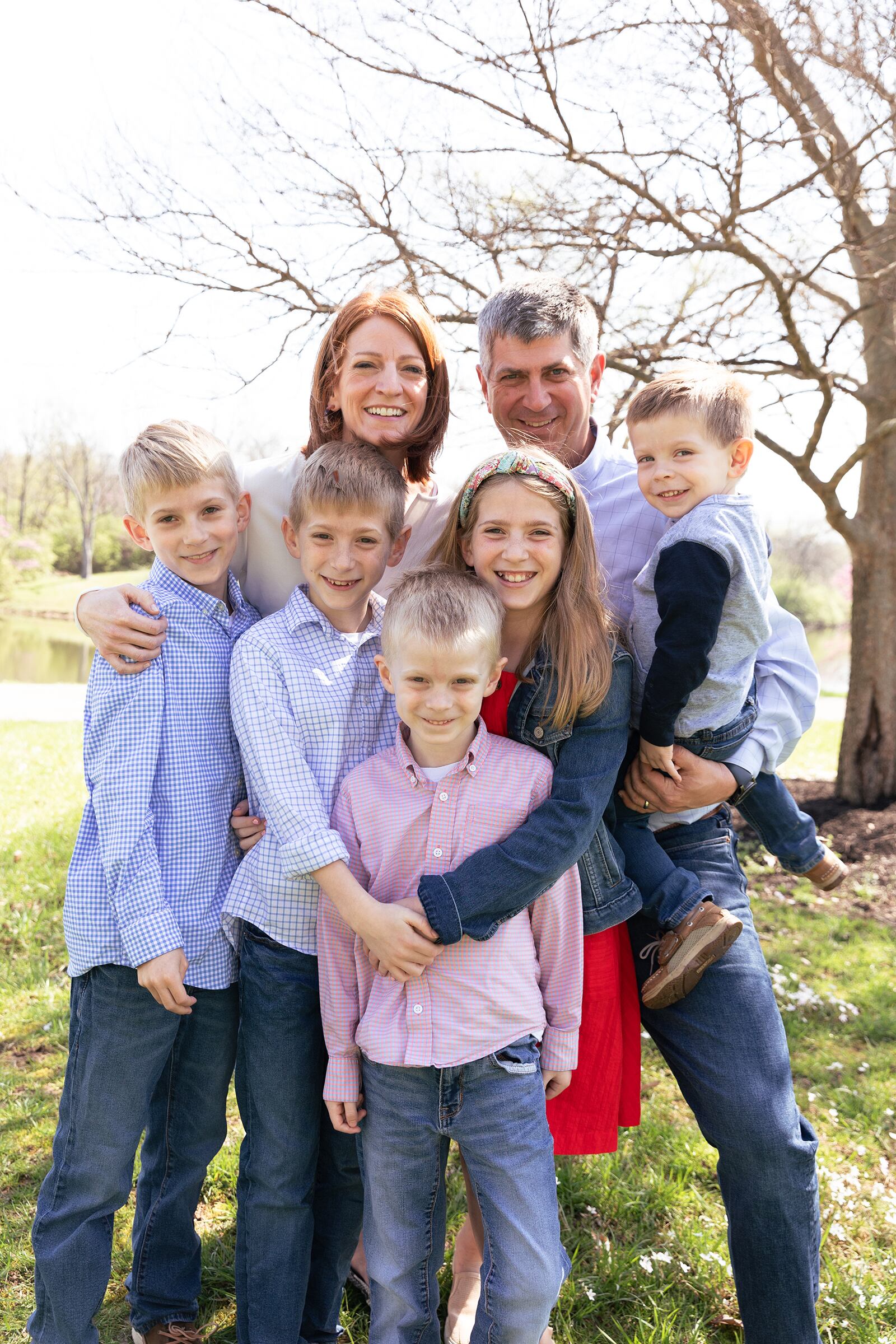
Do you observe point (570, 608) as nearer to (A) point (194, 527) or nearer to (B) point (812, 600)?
(A) point (194, 527)

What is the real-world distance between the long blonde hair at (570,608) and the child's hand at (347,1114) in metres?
0.91

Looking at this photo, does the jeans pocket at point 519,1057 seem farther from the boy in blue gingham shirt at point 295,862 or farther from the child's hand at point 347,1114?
the boy in blue gingham shirt at point 295,862

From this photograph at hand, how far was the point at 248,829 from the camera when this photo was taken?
223 cm

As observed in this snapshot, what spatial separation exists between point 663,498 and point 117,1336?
8.43 ft

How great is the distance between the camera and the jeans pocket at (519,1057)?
6.35 ft

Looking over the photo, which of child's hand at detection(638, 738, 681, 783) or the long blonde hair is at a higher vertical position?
the long blonde hair

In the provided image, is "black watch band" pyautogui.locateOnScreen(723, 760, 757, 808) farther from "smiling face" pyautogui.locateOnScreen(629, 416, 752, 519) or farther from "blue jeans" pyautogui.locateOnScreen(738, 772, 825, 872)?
"smiling face" pyautogui.locateOnScreen(629, 416, 752, 519)

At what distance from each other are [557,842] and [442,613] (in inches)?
20.5

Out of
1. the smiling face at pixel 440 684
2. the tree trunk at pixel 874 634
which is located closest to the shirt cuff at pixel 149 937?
the smiling face at pixel 440 684

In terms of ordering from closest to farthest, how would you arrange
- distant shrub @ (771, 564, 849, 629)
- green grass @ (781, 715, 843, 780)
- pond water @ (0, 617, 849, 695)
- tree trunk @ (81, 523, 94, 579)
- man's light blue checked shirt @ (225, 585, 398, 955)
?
man's light blue checked shirt @ (225, 585, 398, 955), green grass @ (781, 715, 843, 780), pond water @ (0, 617, 849, 695), distant shrub @ (771, 564, 849, 629), tree trunk @ (81, 523, 94, 579)

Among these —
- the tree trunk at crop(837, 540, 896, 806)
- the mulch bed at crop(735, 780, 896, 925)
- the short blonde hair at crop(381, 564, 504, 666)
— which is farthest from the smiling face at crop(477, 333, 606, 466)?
the tree trunk at crop(837, 540, 896, 806)

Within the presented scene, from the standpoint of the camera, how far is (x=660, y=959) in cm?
217

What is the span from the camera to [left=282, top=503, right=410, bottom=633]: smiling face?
2.22 metres

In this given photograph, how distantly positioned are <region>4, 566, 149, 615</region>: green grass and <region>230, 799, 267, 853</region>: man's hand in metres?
29.4
